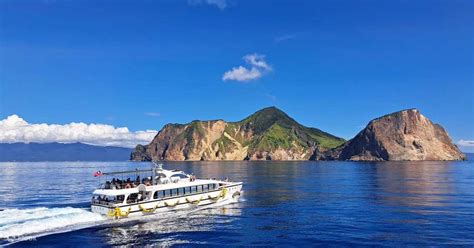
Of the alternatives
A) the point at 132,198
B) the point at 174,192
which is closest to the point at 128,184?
the point at 132,198

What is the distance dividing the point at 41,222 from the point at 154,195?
55.1 feet

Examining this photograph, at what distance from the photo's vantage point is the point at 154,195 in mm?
63656

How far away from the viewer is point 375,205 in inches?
2766

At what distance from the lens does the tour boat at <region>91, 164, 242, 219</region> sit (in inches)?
2317

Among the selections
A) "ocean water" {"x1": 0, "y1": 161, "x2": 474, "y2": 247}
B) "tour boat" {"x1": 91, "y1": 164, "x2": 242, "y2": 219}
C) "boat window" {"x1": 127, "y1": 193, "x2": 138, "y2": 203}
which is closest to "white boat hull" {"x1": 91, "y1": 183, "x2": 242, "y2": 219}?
"tour boat" {"x1": 91, "y1": 164, "x2": 242, "y2": 219}

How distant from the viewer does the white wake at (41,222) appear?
48.3 metres

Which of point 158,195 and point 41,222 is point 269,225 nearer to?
point 158,195

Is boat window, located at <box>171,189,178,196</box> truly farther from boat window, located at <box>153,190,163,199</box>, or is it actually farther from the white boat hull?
boat window, located at <box>153,190,163,199</box>

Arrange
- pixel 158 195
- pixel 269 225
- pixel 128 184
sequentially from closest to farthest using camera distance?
1. pixel 269 225
2. pixel 128 184
3. pixel 158 195

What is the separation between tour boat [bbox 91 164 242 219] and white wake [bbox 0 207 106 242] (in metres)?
2.57

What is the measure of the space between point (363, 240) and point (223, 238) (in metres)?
15.7

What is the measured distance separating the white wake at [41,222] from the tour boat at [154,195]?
257 cm

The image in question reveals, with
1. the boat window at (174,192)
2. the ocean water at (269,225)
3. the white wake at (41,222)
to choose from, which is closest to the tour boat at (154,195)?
the boat window at (174,192)

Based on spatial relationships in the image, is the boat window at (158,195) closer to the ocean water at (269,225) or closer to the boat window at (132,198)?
the boat window at (132,198)
